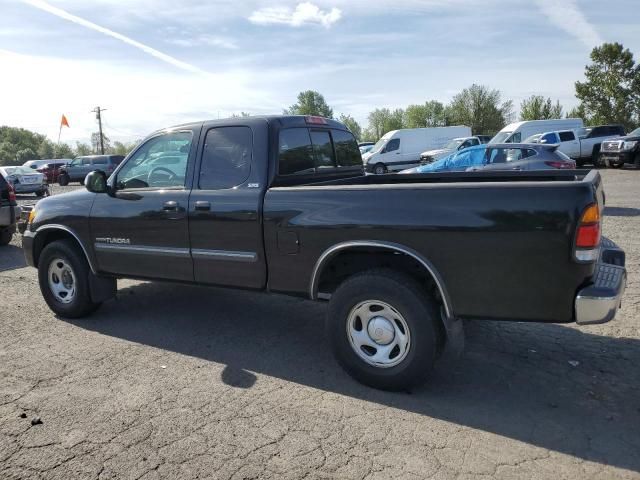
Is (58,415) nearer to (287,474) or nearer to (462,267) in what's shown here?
(287,474)

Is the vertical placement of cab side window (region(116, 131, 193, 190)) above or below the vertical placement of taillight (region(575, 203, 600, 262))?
above

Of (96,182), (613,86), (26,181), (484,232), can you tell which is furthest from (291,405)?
(613,86)

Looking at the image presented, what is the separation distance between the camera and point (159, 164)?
4762 mm

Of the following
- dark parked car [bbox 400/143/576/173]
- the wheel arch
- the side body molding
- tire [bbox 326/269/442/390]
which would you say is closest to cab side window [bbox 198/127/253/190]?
the side body molding

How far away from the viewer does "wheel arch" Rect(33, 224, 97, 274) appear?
516cm

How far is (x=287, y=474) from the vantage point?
2764 millimetres

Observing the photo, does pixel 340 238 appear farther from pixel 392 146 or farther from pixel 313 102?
pixel 313 102

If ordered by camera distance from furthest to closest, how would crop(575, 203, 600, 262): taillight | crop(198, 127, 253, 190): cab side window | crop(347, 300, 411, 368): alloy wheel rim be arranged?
crop(198, 127, 253, 190): cab side window < crop(347, 300, 411, 368): alloy wheel rim < crop(575, 203, 600, 262): taillight

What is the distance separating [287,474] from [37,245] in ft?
13.5

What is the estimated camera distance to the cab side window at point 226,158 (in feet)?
14.0

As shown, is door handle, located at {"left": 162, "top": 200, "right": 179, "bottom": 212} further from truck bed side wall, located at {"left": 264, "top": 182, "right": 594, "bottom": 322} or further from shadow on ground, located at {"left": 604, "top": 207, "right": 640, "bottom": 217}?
shadow on ground, located at {"left": 604, "top": 207, "right": 640, "bottom": 217}

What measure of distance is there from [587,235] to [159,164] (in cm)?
358

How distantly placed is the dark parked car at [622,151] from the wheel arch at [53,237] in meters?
23.1

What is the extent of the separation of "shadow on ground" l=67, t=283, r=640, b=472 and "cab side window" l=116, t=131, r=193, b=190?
1.45 metres
